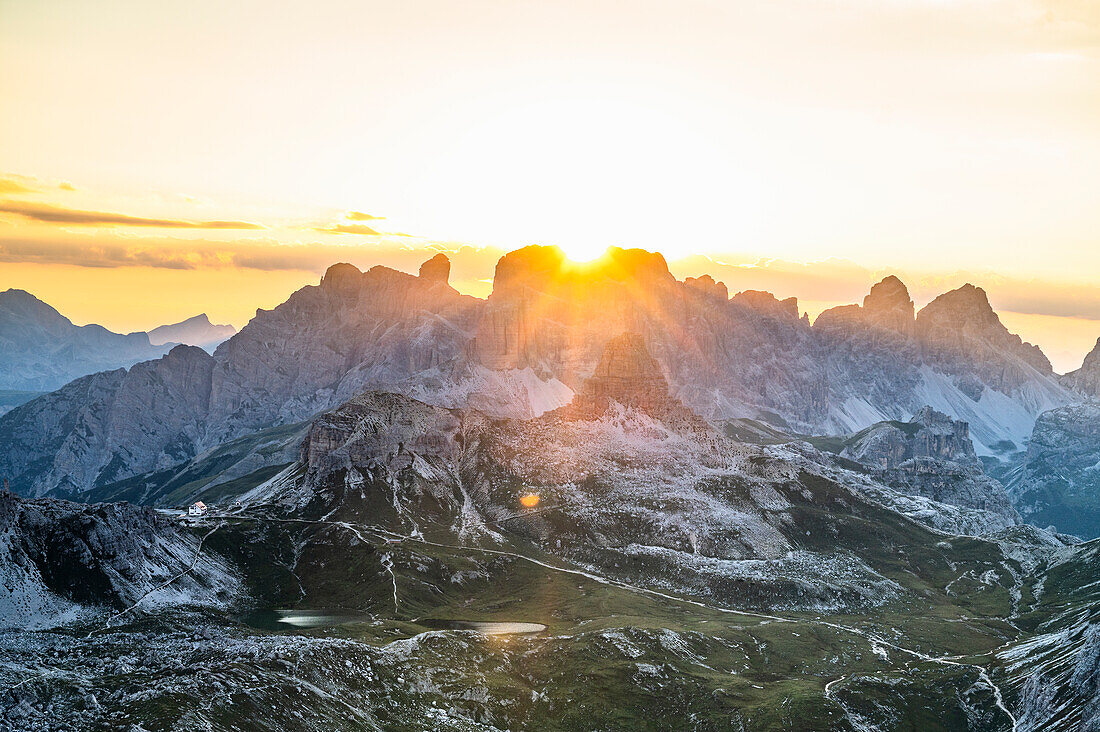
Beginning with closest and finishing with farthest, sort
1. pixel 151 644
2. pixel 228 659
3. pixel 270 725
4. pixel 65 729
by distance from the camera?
pixel 65 729 → pixel 270 725 → pixel 228 659 → pixel 151 644

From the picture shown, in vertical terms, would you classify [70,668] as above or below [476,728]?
above

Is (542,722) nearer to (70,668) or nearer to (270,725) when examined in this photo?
(270,725)

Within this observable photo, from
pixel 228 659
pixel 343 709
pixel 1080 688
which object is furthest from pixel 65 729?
pixel 1080 688

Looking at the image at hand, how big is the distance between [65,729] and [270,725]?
3188 centimetres

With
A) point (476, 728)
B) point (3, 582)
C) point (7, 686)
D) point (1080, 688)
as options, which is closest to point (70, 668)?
point (7, 686)

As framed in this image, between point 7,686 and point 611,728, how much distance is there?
11745 centimetres

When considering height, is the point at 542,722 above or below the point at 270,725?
below

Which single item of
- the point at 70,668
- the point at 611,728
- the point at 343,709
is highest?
the point at 70,668

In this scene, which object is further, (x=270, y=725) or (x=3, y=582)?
(x=3, y=582)

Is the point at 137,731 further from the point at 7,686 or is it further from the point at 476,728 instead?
the point at 476,728

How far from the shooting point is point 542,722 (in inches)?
7707

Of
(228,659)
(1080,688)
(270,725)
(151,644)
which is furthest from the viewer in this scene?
(1080,688)

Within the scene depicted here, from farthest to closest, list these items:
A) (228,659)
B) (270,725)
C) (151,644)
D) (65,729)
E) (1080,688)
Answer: (1080,688) → (151,644) → (228,659) → (270,725) → (65,729)

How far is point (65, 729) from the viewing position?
422 ft
